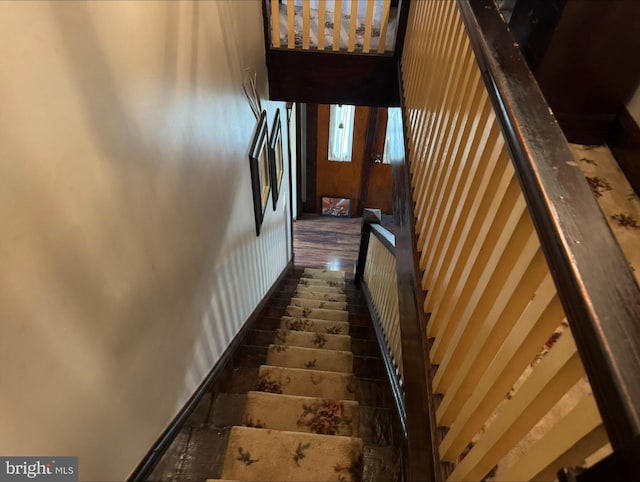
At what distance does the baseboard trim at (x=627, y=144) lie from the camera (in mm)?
1448

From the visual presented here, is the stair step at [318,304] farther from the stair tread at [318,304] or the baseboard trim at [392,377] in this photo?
the baseboard trim at [392,377]

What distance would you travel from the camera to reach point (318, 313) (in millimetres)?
3486

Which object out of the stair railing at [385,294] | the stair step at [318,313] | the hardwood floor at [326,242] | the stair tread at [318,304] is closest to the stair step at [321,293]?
the stair tread at [318,304]

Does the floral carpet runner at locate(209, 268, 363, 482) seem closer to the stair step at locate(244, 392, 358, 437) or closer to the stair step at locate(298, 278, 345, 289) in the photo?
the stair step at locate(244, 392, 358, 437)

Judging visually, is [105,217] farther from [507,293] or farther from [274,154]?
[274,154]

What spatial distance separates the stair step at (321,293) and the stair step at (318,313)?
2.29ft

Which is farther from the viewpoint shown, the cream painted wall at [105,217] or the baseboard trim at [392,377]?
the baseboard trim at [392,377]

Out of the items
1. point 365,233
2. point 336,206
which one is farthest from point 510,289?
point 336,206

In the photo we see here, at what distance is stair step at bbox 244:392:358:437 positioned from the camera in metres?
1.86

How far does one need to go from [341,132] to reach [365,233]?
8.91 ft

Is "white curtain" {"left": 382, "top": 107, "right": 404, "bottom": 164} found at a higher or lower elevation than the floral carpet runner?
higher

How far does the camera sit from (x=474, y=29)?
3.52ft

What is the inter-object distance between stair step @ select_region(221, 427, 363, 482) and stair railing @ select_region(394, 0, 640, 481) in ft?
1.40

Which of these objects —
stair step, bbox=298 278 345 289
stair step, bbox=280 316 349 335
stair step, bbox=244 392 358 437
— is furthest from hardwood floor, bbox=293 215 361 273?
stair step, bbox=244 392 358 437
